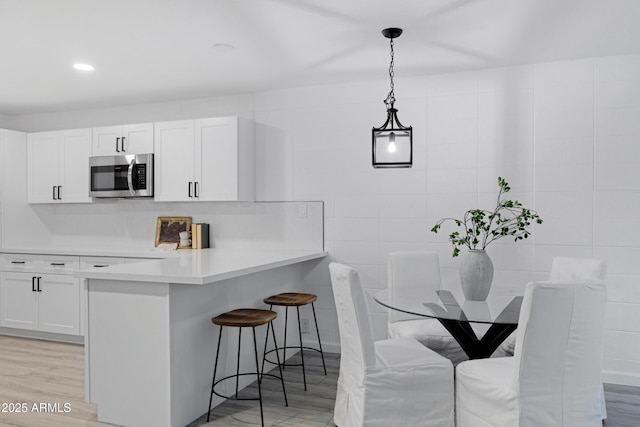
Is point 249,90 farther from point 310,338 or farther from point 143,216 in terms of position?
point 310,338

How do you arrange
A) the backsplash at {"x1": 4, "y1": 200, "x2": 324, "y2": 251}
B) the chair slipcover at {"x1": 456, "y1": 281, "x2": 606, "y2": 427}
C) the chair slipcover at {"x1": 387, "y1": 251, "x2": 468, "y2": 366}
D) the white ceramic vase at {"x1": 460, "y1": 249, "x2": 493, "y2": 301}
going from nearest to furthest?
the chair slipcover at {"x1": 456, "y1": 281, "x2": 606, "y2": 427}, the white ceramic vase at {"x1": 460, "y1": 249, "x2": 493, "y2": 301}, the chair slipcover at {"x1": 387, "y1": 251, "x2": 468, "y2": 366}, the backsplash at {"x1": 4, "y1": 200, "x2": 324, "y2": 251}

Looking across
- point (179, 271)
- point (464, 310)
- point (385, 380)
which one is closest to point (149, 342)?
point (179, 271)

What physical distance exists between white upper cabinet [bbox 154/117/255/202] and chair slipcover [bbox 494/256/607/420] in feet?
8.29

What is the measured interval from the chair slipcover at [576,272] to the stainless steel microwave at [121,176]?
3.43m

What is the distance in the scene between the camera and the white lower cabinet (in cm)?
449

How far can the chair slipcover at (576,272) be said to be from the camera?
9.34 feet

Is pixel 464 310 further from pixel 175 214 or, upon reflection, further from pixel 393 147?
pixel 175 214

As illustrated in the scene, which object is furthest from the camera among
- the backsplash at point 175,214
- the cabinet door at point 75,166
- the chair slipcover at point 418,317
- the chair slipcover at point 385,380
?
the cabinet door at point 75,166

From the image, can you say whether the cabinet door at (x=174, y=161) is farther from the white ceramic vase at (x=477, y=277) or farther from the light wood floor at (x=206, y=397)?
the white ceramic vase at (x=477, y=277)

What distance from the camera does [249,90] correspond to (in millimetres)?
4516

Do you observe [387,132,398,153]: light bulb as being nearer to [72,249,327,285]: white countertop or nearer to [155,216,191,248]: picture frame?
[72,249,327,285]: white countertop

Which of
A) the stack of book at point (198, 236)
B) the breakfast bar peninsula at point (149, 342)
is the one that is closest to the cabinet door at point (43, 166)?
the stack of book at point (198, 236)

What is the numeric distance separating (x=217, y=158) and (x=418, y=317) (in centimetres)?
227

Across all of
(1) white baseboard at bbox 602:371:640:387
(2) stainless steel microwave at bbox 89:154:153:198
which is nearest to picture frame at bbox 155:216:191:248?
(2) stainless steel microwave at bbox 89:154:153:198
